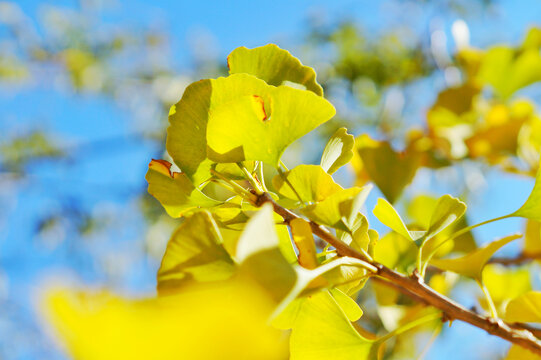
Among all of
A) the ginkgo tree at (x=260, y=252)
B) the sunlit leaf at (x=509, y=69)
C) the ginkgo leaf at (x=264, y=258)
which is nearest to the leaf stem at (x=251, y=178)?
the ginkgo tree at (x=260, y=252)

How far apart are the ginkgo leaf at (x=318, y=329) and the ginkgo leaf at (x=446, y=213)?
89 millimetres

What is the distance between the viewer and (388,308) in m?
0.51

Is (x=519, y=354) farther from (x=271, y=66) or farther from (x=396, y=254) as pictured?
(x=271, y=66)

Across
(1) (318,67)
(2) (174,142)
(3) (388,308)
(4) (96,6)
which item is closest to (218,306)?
(2) (174,142)

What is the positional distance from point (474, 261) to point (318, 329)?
0.55ft

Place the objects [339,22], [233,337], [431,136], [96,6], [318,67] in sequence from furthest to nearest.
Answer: [96,6] < [339,22] < [318,67] < [431,136] < [233,337]

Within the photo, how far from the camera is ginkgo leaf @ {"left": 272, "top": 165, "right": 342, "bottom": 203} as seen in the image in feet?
0.96

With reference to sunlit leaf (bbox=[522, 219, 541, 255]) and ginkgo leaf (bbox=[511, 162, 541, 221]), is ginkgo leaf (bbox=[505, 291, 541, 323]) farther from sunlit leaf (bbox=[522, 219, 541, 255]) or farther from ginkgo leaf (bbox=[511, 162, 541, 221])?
sunlit leaf (bbox=[522, 219, 541, 255])

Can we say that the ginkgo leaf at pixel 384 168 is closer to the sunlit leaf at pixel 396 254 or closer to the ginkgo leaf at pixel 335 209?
the sunlit leaf at pixel 396 254

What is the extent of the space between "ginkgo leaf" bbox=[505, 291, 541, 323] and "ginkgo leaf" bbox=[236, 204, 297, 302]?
0.24m

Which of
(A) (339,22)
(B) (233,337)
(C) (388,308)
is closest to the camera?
(B) (233,337)

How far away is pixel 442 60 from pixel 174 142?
122 cm

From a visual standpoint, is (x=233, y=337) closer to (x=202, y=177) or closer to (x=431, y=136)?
(x=202, y=177)

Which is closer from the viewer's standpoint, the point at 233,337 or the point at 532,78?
the point at 233,337
